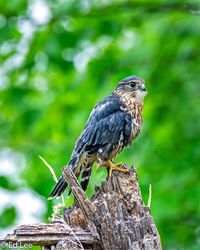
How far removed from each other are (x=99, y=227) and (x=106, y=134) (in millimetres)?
1836

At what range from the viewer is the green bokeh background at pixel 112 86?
372 inches

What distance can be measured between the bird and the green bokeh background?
222 centimetres

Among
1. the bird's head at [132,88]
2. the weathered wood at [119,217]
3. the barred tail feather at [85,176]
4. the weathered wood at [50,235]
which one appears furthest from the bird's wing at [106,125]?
the weathered wood at [50,235]

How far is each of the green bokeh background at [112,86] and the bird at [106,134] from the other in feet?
7.28

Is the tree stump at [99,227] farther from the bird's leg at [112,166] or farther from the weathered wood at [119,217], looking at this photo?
the bird's leg at [112,166]

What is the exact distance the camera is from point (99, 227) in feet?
15.3

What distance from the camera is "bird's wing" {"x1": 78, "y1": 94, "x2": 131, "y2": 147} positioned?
20.9 ft

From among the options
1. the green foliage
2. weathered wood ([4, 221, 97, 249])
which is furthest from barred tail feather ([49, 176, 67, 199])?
the green foliage

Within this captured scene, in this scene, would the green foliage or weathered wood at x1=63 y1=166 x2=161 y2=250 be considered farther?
the green foliage

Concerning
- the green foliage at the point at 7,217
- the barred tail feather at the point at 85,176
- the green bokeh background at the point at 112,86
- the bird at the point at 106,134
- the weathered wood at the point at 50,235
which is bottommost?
the weathered wood at the point at 50,235

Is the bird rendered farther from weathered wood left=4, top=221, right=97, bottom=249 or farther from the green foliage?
the green foliage

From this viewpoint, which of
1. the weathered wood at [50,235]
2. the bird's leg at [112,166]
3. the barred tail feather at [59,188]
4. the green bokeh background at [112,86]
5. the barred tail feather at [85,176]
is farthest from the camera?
the green bokeh background at [112,86]

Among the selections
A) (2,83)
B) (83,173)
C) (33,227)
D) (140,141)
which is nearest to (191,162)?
(140,141)

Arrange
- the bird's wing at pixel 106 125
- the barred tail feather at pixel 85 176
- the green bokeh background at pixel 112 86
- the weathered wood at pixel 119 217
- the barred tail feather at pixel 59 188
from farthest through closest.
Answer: the green bokeh background at pixel 112 86 < the bird's wing at pixel 106 125 < the barred tail feather at pixel 85 176 < the barred tail feather at pixel 59 188 < the weathered wood at pixel 119 217
